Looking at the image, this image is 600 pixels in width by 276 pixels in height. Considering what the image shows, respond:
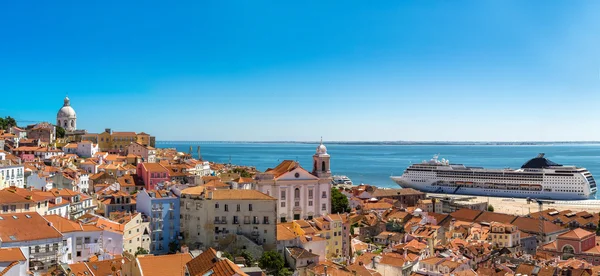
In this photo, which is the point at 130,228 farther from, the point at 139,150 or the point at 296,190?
the point at 139,150

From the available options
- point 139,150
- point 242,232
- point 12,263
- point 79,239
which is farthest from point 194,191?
point 139,150

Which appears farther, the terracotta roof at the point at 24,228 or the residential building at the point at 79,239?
the residential building at the point at 79,239

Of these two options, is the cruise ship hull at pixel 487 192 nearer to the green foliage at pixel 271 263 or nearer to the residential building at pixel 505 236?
the residential building at pixel 505 236

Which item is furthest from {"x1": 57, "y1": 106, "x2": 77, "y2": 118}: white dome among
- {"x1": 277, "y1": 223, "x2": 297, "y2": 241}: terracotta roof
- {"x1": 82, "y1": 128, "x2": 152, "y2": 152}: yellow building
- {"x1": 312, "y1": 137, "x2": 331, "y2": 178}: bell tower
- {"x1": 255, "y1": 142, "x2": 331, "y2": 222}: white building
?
{"x1": 277, "y1": 223, "x2": 297, "y2": 241}: terracotta roof

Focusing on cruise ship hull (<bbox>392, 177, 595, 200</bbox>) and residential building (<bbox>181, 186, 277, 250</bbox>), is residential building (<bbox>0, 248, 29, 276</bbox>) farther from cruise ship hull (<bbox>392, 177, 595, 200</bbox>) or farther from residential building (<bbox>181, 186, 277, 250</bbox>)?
→ cruise ship hull (<bbox>392, 177, 595, 200</bbox>)

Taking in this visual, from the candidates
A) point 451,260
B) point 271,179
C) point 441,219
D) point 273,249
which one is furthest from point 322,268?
point 441,219

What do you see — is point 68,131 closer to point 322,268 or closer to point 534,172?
point 322,268

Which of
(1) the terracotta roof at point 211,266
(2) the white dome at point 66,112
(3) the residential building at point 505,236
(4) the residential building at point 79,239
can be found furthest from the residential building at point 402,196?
(2) the white dome at point 66,112
